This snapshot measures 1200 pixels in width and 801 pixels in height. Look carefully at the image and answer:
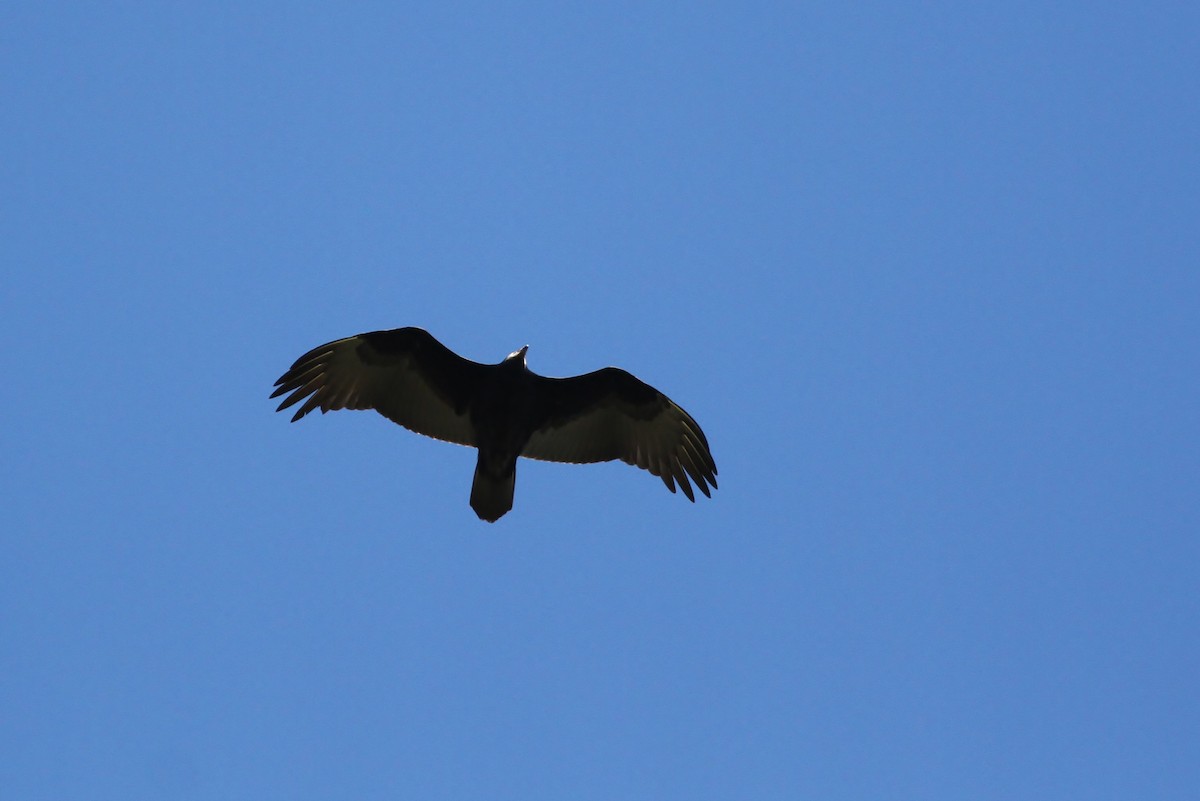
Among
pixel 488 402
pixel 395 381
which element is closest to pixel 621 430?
pixel 488 402

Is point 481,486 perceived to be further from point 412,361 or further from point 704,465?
point 704,465

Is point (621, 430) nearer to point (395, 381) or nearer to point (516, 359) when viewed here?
point (516, 359)

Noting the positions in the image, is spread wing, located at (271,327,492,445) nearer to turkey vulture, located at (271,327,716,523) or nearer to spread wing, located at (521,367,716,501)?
turkey vulture, located at (271,327,716,523)

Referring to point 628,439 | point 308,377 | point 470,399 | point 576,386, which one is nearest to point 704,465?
point 628,439

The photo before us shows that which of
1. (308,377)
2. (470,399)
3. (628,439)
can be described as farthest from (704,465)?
(308,377)

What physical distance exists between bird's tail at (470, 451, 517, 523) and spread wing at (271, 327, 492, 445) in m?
0.44

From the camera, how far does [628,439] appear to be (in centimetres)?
1489

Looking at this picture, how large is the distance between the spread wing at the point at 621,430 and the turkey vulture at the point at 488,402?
0.01 metres

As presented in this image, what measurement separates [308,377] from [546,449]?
2870 millimetres

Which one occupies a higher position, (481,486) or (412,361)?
(412,361)

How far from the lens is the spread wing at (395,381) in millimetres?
14188

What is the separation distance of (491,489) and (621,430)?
1776 mm

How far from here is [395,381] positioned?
1445 cm

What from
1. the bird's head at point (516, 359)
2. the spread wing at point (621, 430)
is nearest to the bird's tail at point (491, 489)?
the spread wing at point (621, 430)
